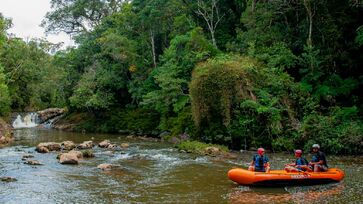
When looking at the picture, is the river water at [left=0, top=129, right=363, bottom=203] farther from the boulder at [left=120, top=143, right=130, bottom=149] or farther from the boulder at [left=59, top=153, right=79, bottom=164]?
the boulder at [left=120, top=143, right=130, bottom=149]

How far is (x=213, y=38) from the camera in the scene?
1291 inches

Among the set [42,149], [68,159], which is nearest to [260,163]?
[68,159]

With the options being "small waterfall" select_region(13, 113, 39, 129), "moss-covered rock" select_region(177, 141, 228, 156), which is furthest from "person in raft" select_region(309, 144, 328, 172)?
"small waterfall" select_region(13, 113, 39, 129)

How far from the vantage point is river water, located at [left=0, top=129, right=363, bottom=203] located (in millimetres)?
13062

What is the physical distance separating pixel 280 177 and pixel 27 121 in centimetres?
3722

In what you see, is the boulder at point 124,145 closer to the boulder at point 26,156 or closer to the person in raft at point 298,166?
the boulder at point 26,156

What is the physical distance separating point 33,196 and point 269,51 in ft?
60.4

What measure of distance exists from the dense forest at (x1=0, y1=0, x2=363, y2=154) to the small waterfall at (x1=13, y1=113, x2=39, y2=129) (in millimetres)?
Answer: 2921

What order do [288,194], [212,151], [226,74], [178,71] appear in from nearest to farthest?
[288,194] → [212,151] → [226,74] → [178,71]

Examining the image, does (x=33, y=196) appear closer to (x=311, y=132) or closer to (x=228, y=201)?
(x=228, y=201)

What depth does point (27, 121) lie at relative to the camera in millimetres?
45344

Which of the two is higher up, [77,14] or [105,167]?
[77,14]

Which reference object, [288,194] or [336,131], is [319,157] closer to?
[288,194]

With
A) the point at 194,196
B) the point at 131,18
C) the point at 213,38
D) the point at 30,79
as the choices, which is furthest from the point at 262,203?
the point at 30,79
